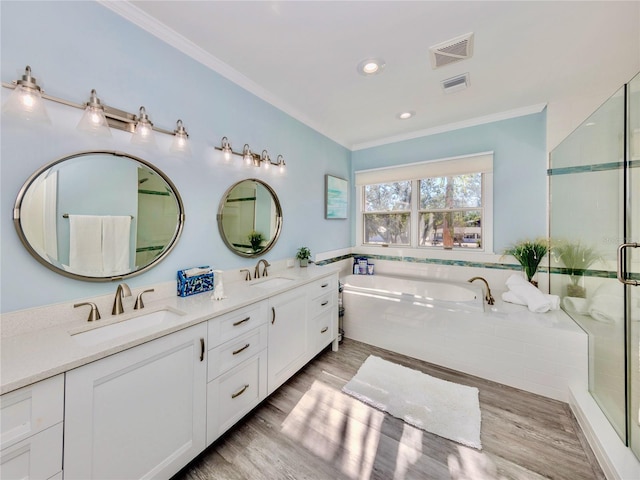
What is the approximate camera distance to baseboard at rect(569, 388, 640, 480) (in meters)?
1.26

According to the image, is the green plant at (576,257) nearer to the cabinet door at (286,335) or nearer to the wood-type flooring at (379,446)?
the wood-type flooring at (379,446)

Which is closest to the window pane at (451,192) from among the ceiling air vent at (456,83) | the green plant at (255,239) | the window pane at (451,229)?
the window pane at (451,229)

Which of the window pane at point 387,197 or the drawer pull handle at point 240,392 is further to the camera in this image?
the window pane at point 387,197

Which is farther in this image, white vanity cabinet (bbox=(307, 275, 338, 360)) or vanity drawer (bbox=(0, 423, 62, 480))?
white vanity cabinet (bbox=(307, 275, 338, 360))

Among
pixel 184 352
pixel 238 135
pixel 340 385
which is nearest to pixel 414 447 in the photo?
pixel 340 385

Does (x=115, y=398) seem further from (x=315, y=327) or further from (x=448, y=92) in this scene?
(x=448, y=92)

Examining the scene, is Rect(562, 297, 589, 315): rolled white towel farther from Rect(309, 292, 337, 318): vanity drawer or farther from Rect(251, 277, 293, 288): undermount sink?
Rect(251, 277, 293, 288): undermount sink

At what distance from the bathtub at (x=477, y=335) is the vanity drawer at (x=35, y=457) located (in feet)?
7.88

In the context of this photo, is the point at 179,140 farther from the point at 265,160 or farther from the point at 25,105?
the point at 265,160

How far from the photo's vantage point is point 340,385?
6.87 feet

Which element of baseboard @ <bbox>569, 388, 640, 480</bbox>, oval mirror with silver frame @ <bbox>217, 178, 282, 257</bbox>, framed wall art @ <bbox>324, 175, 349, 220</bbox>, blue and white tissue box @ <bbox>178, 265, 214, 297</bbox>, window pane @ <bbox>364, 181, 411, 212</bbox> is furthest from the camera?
window pane @ <bbox>364, 181, 411, 212</bbox>

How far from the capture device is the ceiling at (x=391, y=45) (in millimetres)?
1431

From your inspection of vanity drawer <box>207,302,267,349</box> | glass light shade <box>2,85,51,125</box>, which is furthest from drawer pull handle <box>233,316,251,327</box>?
glass light shade <box>2,85,51,125</box>

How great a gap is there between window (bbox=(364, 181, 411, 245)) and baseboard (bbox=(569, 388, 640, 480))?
2.23 m
